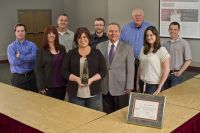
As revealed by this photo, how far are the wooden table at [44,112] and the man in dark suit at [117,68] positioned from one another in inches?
24.7

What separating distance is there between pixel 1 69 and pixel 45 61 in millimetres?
3728

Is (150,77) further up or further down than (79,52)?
further down

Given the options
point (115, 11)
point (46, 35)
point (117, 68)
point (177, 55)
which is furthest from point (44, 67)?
point (115, 11)

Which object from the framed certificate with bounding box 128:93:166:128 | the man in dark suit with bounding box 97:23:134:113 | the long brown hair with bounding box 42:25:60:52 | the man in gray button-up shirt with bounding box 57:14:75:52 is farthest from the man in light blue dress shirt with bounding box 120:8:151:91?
the framed certificate with bounding box 128:93:166:128

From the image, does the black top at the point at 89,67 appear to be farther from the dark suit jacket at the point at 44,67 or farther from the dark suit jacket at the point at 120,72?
the dark suit jacket at the point at 44,67

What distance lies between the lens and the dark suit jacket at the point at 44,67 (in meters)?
3.07

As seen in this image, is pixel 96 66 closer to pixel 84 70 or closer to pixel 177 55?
pixel 84 70

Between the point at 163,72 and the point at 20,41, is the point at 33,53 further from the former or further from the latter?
the point at 163,72

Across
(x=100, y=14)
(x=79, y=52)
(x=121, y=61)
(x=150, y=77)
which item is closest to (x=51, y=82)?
(x=79, y=52)

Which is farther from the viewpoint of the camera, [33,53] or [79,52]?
[33,53]

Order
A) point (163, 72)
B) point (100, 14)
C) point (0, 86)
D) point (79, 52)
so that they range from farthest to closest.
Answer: point (100, 14), point (0, 86), point (163, 72), point (79, 52)

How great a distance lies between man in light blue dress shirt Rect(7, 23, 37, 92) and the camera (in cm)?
341

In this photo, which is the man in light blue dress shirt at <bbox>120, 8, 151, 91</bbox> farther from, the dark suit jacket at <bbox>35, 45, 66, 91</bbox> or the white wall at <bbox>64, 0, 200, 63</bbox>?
the white wall at <bbox>64, 0, 200, 63</bbox>

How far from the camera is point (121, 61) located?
299cm
